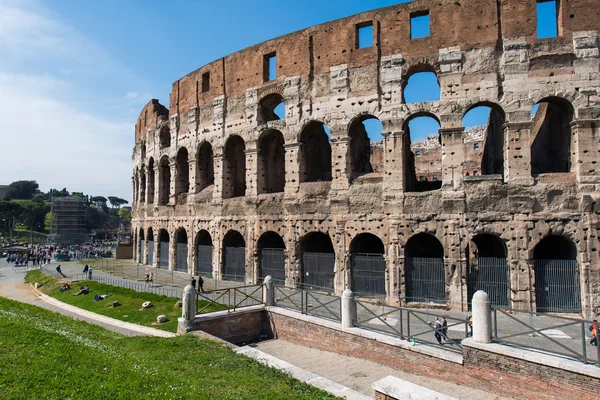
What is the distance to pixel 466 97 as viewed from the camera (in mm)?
14156

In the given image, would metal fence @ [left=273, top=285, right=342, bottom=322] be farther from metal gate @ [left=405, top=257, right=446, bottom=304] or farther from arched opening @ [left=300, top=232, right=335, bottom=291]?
metal gate @ [left=405, top=257, right=446, bottom=304]

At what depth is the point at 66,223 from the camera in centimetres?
5216

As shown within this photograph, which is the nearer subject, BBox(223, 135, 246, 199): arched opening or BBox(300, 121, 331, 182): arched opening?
BBox(300, 121, 331, 182): arched opening

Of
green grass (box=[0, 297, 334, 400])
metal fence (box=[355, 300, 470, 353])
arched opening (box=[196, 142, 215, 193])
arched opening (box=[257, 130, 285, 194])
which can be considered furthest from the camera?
arched opening (box=[196, 142, 215, 193])

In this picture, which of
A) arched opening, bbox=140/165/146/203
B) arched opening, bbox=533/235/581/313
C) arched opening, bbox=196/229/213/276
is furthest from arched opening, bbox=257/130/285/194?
arched opening, bbox=140/165/146/203

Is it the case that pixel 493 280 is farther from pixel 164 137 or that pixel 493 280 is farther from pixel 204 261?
pixel 164 137

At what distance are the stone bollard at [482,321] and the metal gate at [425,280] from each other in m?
5.98

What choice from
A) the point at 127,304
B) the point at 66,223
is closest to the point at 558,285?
A: the point at 127,304

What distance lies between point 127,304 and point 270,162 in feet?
29.8

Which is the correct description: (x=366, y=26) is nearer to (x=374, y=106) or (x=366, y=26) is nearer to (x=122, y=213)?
(x=374, y=106)

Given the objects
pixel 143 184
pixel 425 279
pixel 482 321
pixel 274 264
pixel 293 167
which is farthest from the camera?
pixel 143 184

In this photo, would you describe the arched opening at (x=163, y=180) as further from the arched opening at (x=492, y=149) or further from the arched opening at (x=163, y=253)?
the arched opening at (x=492, y=149)

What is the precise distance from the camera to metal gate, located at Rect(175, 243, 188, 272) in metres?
22.0

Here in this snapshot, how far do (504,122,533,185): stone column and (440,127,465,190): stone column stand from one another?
61.7 inches
